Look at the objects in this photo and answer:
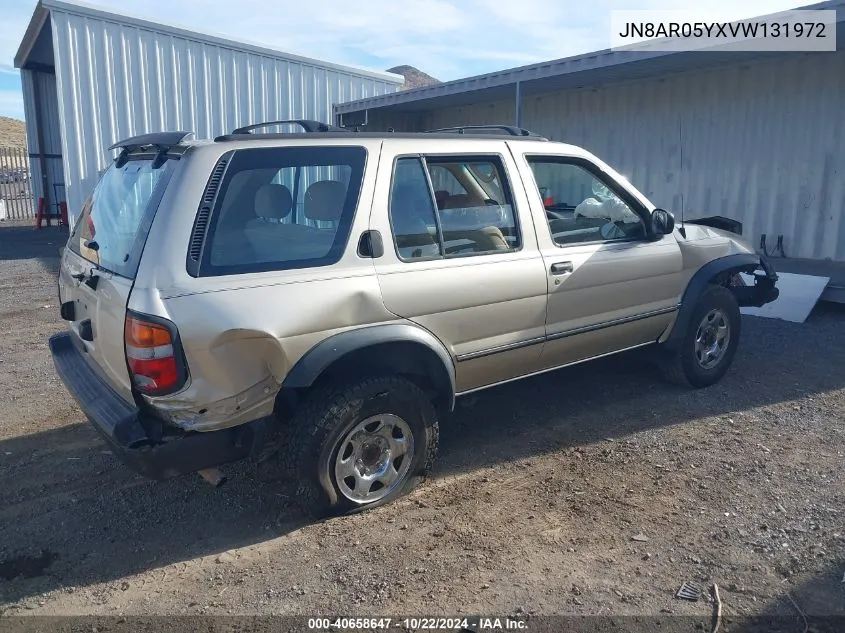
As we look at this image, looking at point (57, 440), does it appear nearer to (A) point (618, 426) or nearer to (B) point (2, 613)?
(B) point (2, 613)

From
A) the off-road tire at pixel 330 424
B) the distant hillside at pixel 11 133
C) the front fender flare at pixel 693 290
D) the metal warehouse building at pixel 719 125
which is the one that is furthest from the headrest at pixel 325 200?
the distant hillside at pixel 11 133

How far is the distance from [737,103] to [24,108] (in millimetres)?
19250

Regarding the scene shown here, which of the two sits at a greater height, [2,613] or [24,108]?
[24,108]

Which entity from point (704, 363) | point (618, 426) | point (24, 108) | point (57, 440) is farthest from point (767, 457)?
point (24, 108)

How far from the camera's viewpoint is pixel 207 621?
273 cm

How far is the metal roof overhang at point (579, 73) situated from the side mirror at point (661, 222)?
353 cm

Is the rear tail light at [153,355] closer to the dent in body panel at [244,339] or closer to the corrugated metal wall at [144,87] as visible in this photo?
the dent in body panel at [244,339]

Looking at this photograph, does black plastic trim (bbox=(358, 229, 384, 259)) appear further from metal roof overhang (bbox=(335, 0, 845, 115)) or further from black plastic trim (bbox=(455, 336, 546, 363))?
metal roof overhang (bbox=(335, 0, 845, 115))

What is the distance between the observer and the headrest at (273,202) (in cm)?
324

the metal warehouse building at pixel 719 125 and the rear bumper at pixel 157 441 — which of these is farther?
the metal warehouse building at pixel 719 125

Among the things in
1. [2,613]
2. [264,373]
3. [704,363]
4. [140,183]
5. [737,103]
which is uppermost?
[737,103]

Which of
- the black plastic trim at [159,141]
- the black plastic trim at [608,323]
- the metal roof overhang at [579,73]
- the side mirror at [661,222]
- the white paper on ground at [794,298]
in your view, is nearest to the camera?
the black plastic trim at [159,141]

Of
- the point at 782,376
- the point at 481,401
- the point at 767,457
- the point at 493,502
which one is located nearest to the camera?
the point at 493,502

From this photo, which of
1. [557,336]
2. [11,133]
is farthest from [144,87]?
[11,133]
